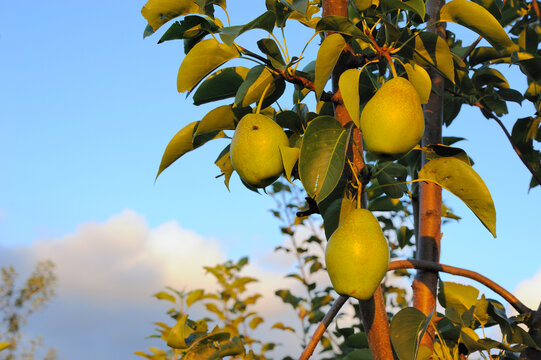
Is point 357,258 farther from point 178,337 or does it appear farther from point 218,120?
point 178,337

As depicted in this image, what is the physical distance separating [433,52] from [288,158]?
376 mm

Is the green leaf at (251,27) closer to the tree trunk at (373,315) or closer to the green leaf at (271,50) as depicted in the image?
the green leaf at (271,50)

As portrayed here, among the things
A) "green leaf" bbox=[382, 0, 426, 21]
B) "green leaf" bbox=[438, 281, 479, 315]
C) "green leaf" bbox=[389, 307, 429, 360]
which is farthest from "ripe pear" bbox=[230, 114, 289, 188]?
"green leaf" bbox=[438, 281, 479, 315]

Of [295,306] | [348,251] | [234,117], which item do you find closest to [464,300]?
[348,251]

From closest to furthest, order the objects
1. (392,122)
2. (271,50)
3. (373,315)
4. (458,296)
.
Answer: (392,122) < (271,50) < (373,315) < (458,296)

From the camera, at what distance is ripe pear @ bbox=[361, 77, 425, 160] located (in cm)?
85

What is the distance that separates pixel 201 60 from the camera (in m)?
1.01

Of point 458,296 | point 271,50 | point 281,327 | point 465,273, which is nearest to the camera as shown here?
point 271,50

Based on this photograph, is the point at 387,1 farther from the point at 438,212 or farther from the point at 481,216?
the point at 438,212

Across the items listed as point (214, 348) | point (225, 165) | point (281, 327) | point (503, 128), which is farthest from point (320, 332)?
point (281, 327)

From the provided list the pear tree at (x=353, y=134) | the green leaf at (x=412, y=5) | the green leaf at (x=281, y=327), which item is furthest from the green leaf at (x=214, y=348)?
the green leaf at (x=281, y=327)

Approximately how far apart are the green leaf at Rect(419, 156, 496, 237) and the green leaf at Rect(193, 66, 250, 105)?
0.41 metres

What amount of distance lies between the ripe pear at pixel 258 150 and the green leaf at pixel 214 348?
48 cm

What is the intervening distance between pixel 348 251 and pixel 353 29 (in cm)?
36
